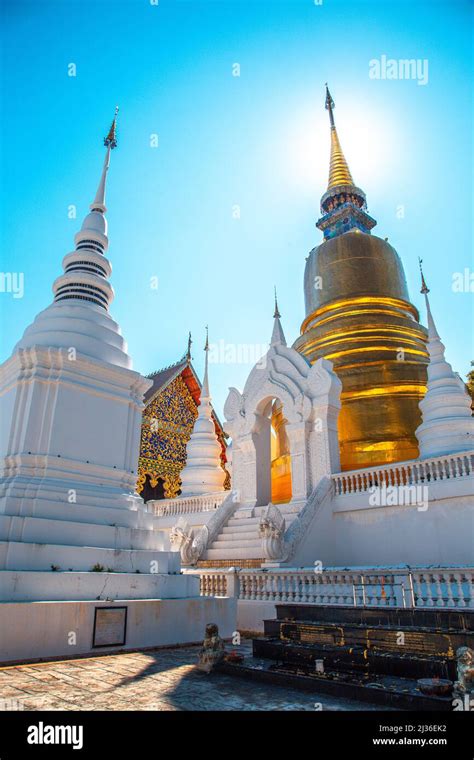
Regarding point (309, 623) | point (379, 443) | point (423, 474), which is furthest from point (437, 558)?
point (309, 623)

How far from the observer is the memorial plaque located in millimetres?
5695

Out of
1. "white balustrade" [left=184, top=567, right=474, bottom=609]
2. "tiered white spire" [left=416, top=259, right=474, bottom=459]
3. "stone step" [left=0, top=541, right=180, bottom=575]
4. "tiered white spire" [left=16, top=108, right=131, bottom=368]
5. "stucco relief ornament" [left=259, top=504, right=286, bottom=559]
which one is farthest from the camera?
"tiered white spire" [left=416, top=259, right=474, bottom=459]

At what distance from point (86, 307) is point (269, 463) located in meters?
7.79

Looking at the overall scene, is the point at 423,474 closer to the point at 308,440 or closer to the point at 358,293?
the point at 308,440

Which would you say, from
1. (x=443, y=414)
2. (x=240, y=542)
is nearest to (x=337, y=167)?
(x=443, y=414)

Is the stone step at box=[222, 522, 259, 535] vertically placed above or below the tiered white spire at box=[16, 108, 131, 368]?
below

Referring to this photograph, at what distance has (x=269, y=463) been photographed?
1443 centimetres

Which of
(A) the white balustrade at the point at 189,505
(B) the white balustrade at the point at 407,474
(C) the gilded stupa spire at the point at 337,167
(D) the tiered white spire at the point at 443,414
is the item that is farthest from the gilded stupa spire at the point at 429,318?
(C) the gilded stupa spire at the point at 337,167

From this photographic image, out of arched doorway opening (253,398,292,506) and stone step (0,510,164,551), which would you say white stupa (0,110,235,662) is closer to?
stone step (0,510,164,551)

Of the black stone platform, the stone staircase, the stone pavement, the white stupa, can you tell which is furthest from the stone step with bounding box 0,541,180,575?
the stone staircase

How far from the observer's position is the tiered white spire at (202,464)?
16.5 m

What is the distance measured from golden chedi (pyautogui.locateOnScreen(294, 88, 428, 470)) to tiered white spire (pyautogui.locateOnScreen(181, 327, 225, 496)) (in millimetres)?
4545

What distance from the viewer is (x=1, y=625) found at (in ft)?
16.4

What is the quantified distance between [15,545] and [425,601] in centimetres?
531
